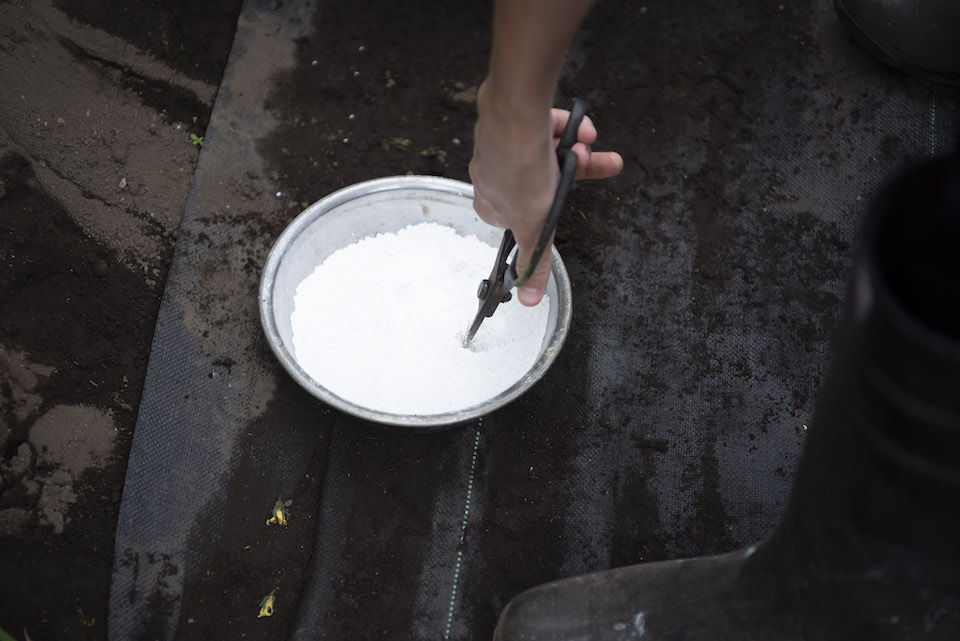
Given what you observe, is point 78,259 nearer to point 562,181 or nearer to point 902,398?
point 562,181

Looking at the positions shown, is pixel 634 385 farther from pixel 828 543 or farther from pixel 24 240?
pixel 24 240

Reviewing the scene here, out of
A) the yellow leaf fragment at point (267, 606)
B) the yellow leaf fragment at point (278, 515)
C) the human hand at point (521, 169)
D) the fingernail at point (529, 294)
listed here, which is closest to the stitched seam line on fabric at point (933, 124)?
the human hand at point (521, 169)

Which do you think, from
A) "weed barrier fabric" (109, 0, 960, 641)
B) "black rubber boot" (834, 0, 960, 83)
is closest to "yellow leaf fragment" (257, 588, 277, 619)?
"weed barrier fabric" (109, 0, 960, 641)

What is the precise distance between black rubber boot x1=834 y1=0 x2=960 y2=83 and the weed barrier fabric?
0.32 ft

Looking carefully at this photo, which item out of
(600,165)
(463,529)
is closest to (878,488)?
(600,165)

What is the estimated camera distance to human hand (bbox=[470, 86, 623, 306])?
1.23m

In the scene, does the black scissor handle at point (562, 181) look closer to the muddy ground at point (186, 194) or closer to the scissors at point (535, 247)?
the scissors at point (535, 247)

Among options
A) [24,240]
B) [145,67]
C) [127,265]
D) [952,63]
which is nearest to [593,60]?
[952,63]

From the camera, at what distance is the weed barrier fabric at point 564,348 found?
77.3 inches

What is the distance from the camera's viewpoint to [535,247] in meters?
1.47

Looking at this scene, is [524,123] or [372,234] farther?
[372,234]

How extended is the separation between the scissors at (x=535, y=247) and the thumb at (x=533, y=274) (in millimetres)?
17

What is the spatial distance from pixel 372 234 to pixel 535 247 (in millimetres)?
873

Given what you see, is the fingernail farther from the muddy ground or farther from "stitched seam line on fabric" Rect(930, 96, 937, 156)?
"stitched seam line on fabric" Rect(930, 96, 937, 156)
